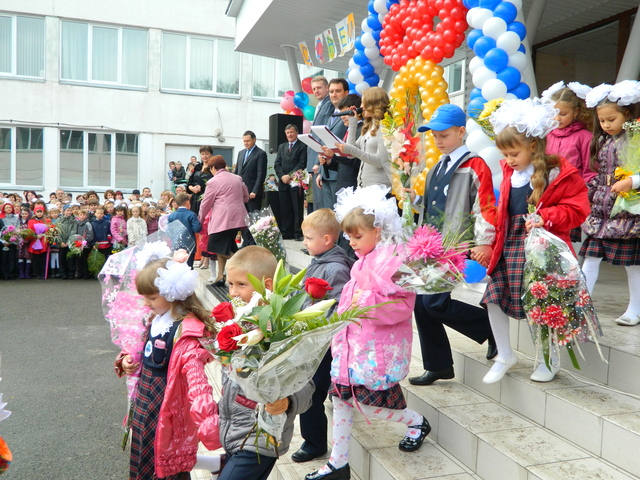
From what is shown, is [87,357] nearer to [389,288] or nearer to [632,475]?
[389,288]

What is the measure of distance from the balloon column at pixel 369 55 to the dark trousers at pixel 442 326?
459 cm

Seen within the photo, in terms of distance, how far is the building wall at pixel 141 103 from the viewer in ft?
64.5

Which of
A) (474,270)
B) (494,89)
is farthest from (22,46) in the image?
(474,270)

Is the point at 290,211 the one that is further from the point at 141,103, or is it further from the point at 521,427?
the point at 141,103

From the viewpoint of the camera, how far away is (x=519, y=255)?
311cm

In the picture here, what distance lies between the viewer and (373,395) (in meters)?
2.75

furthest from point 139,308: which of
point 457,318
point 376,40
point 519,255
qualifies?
point 376,40

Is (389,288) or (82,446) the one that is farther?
(82,446)

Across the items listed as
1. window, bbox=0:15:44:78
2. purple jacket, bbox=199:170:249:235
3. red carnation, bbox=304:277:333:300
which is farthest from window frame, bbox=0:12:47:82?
red carnation, bbox=304:277:333:300

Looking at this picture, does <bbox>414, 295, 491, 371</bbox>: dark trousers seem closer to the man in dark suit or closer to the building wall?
the man in dark suit

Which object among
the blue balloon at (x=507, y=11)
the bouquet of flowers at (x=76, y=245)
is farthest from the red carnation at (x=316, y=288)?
the bouquet of flowers at (x=76, y=245)

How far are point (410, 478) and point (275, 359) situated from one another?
1.09 meters

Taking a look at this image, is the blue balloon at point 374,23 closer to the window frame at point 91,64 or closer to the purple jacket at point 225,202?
the purple jacket at point 225,202

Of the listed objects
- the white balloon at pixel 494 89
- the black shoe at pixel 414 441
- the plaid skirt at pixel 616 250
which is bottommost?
the black shoe at pixel 414 441
